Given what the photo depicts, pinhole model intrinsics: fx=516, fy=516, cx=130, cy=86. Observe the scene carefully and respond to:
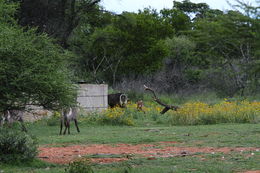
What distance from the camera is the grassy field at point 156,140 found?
8.88 m

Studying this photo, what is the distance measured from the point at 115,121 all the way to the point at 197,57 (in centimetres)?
2445

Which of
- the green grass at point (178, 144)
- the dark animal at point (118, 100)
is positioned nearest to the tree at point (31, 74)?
the green grass at point (178, 144)

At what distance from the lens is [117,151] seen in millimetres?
11758

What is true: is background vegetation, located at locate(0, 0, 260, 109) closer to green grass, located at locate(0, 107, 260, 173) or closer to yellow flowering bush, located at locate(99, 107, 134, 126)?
yellow flowering bush, located at locate(99, 107, 134, 126)

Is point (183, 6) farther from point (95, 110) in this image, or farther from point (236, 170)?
point (236, 170)

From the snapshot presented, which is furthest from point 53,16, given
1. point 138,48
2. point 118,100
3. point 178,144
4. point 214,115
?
point 178,144

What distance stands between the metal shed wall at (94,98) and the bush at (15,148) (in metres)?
13.5

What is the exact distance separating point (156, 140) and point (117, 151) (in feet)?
7.68

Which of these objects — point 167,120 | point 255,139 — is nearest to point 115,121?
point 167,120

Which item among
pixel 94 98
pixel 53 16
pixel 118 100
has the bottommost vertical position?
pixel 118 100

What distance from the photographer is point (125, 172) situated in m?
8.10

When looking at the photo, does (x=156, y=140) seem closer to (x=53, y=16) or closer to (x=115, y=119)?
(x=115, y=119)

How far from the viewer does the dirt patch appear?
10500 millimetres

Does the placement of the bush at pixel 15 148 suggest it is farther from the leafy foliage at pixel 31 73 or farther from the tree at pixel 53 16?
the tree at pixel 53 16
